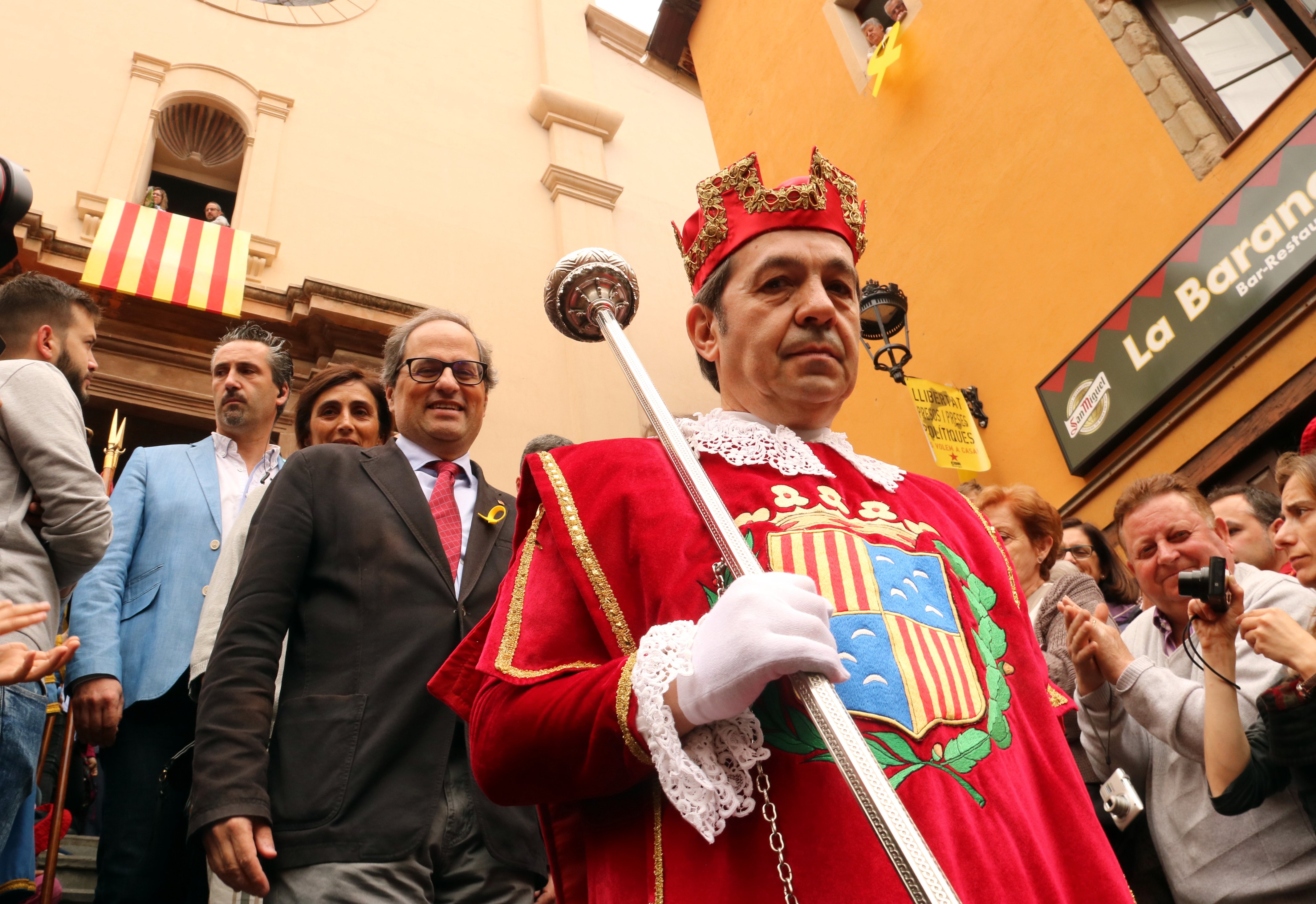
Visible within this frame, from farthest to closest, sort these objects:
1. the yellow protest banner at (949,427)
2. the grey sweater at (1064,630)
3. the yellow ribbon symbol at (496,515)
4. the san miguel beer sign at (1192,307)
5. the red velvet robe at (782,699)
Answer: the yellow protest banner at (949,427) → the san miguel beer sign at (1192,307) → the grey sweater at (1064,630) → the yellow ribbon symbol at (496,515) → the red velvet robe at (782,699)

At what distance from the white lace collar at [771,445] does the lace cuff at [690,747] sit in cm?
53

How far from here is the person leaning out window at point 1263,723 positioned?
2439 mm

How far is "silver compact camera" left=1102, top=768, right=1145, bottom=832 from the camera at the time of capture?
89.5 inches

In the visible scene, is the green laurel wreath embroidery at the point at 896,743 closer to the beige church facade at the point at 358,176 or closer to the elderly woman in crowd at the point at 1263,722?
A: the elderly woman in crowd at the point at 1263,722

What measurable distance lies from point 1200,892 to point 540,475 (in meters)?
2.10

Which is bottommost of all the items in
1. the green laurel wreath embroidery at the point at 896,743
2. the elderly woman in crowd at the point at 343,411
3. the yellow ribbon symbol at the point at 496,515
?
the green laurel wreath embroidery at the point at 896,743

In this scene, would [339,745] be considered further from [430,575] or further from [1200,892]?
[1200,892]

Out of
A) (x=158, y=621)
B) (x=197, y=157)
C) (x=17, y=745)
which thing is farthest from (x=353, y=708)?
(x=197, y=157)

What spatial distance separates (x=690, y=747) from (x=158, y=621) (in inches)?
91.2

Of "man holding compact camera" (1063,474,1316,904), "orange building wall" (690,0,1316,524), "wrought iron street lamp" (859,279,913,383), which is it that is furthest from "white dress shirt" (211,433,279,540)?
"orange building wall" (690,0,1316,524)

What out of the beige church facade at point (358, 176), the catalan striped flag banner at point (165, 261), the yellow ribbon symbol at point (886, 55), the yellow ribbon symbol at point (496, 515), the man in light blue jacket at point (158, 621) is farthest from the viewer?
the yellow ribbon symbol at point (886, 55)

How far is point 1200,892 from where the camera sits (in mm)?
2635

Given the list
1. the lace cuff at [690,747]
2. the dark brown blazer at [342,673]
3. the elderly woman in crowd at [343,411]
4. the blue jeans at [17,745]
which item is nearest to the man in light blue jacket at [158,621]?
the elderly woman in crowd at [343,411]

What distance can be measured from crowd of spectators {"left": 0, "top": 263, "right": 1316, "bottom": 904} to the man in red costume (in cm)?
40
